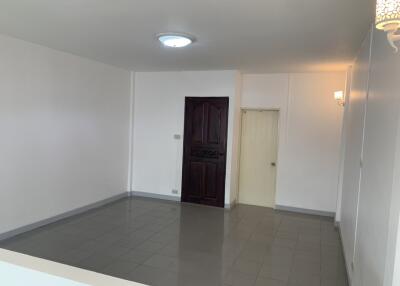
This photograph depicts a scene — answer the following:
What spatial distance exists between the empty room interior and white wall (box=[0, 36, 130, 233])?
0.08 feet

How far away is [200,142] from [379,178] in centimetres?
404

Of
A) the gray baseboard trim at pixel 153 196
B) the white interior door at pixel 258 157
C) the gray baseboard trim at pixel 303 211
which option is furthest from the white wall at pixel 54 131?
the gray baseboard trim at pixel 303 211

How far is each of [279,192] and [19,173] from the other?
4.43m

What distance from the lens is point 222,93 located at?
5.63m

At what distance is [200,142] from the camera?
589 centimetres

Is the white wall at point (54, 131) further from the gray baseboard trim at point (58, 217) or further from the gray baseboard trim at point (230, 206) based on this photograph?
the gray baseboard trim at point (230, 206)

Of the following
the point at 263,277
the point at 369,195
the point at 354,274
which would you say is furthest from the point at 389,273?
the point at 263,277

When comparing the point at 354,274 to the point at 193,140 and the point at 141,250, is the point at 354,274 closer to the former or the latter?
the point at 141,250

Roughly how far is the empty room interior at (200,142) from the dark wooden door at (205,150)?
0.03m

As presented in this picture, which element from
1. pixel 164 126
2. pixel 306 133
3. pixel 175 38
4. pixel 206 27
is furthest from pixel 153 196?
pixel 206 27

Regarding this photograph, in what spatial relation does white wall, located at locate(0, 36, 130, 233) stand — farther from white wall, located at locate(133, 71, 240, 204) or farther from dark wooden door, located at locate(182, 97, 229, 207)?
dark wooden door, located at locate(182, 97, 229, 207)

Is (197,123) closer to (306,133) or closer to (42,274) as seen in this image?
(306,133)

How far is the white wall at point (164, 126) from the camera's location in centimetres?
570

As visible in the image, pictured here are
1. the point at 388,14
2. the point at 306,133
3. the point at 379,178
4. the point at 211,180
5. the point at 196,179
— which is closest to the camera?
the point at 388,14
